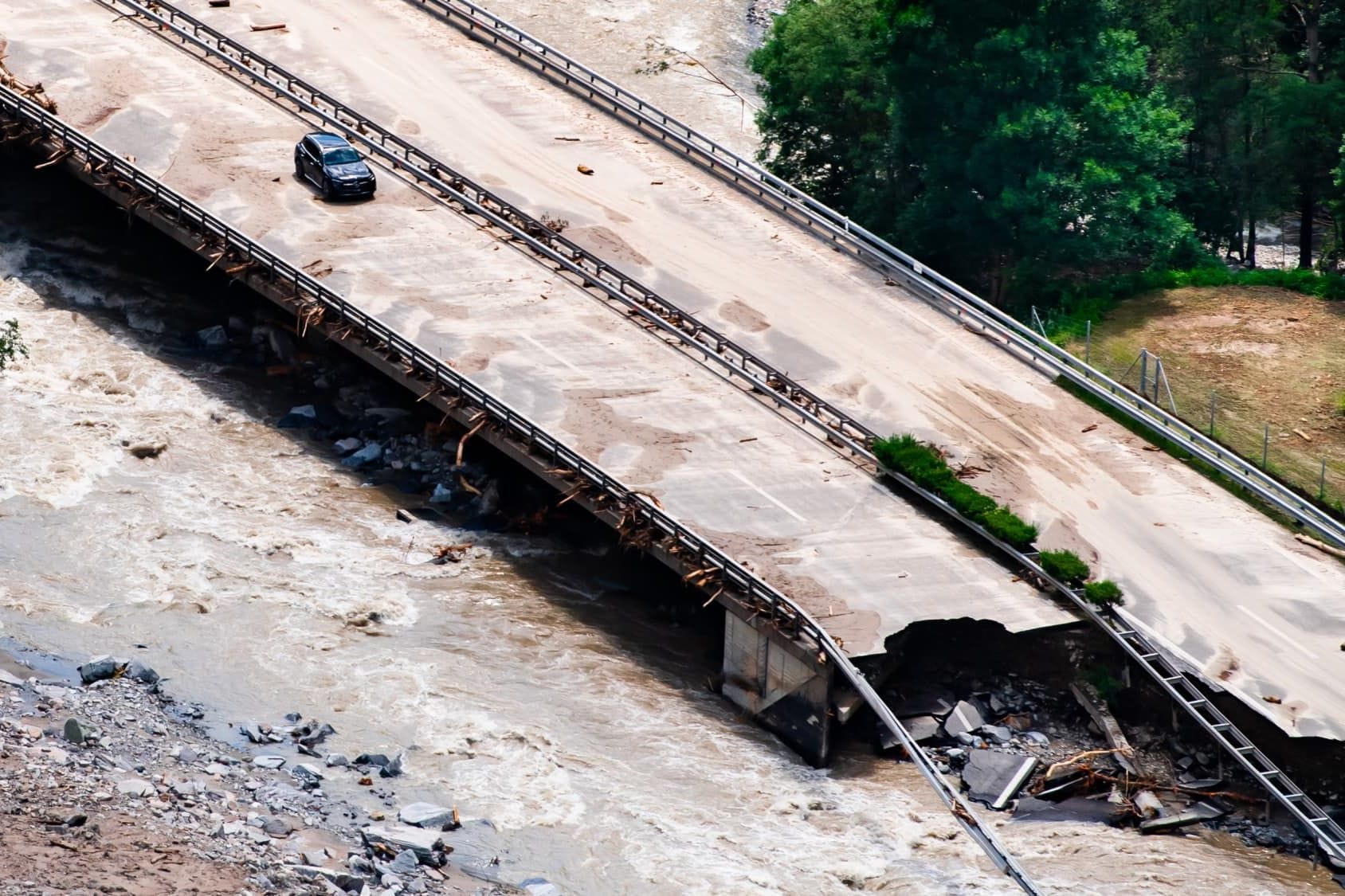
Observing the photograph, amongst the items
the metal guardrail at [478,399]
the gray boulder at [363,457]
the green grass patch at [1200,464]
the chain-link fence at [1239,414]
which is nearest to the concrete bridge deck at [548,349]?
the metal guardrail at [478,399]

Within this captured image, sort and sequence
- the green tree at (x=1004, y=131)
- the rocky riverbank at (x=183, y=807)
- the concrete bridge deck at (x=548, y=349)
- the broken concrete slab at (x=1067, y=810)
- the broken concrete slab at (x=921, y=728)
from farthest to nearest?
the green tree at (x=1004, y=131), the concrete bridge deck at (x=548, y=349), the broken concrete slab at (x=921, y=728), the broken concrete slab at (x=1067, y=810), the rocky riverbank at (x=183, y=807)

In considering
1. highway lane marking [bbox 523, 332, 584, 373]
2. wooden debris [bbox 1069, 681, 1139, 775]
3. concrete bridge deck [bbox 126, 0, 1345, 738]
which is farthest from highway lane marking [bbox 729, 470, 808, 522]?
wooden debris [bbox 1069, 681, 1139, 775]

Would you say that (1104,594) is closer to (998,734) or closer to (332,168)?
(998,734)

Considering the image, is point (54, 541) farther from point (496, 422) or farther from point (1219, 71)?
point (1219, 71)

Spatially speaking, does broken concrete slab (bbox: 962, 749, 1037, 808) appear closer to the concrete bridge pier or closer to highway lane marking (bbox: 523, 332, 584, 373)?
the concrete bridge pier

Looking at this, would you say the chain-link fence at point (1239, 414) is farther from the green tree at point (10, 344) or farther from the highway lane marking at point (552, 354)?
the green tree at point (10, 344)

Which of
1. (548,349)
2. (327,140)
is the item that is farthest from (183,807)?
(327,140)
